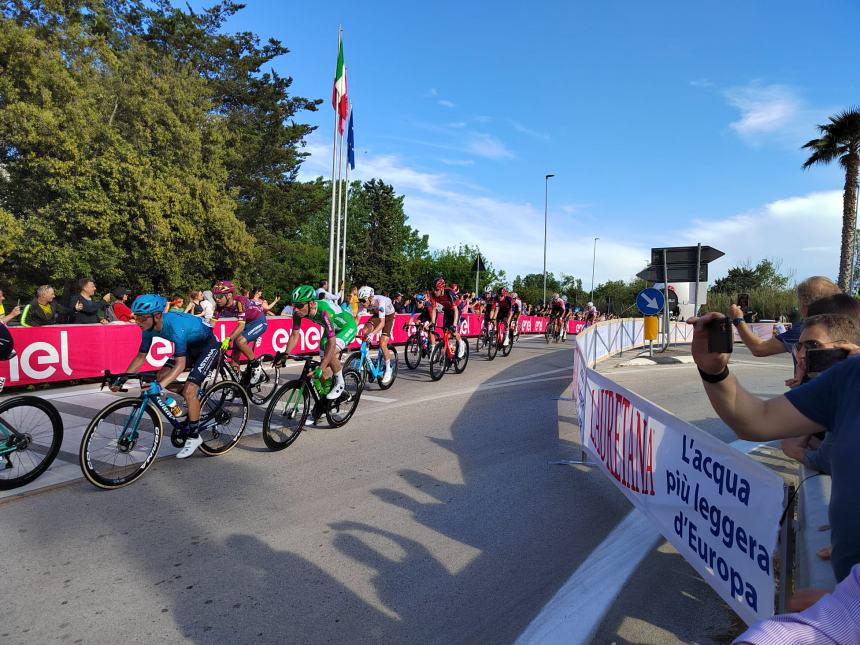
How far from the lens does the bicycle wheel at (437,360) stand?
476 inches

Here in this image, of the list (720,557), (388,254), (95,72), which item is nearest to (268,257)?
(95,72)

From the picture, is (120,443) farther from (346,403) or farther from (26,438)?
(346,403)

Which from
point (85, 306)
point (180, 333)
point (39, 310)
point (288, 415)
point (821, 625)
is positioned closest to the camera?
point (821, 625)

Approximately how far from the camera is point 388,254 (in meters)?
58.7

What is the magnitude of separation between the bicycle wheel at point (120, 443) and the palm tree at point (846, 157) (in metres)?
29.9

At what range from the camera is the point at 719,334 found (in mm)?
2158

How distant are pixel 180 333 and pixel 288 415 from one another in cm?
165

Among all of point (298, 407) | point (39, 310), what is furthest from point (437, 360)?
point (39, 310)

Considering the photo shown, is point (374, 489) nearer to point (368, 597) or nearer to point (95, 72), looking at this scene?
point (368, 597)

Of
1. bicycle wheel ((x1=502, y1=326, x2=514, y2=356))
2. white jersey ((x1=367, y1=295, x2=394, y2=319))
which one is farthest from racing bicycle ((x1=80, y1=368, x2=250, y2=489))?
bicycle wheel ((x1=502, y1=326, x2=514, y2=356))

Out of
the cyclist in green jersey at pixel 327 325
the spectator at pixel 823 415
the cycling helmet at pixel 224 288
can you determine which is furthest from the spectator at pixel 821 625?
the cycling helmet at pixel 224 288

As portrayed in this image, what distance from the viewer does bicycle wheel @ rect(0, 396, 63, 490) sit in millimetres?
5098

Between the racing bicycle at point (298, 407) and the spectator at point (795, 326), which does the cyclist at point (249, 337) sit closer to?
the racing bicycle at point (298, 407)

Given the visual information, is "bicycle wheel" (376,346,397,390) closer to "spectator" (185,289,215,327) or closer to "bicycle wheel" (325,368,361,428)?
"bicycle wheel" (325,368,361,428)
